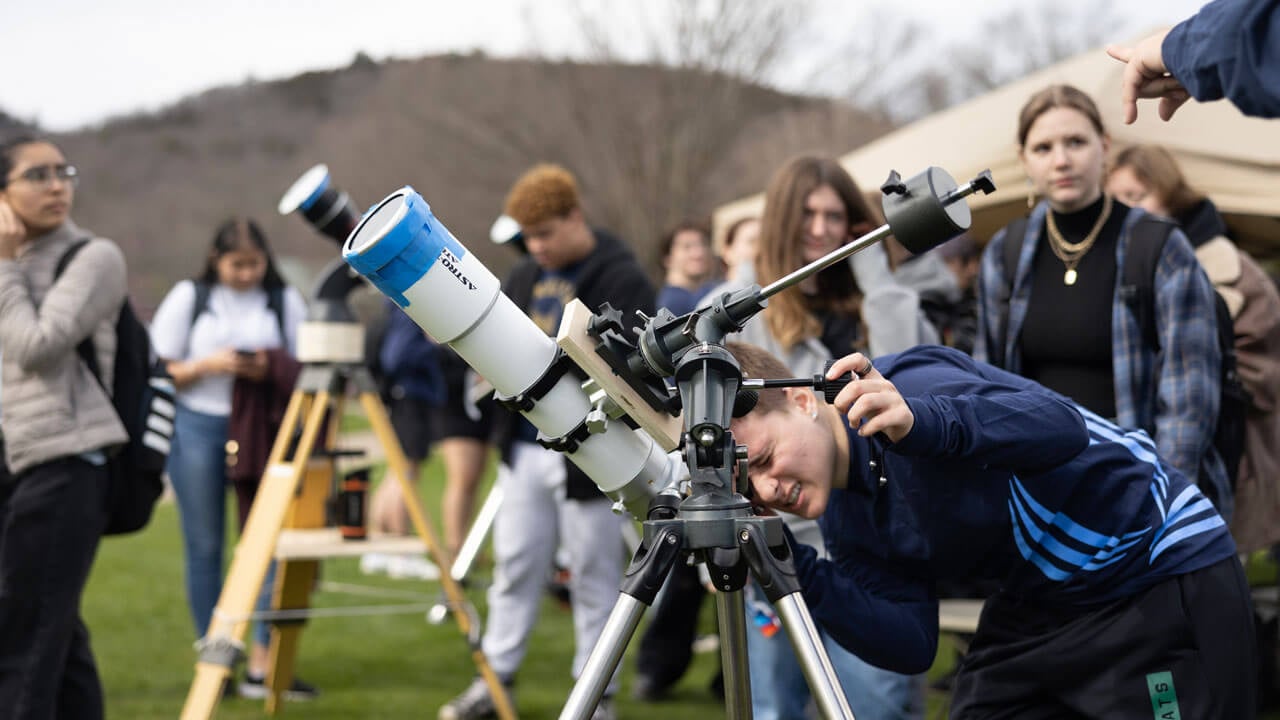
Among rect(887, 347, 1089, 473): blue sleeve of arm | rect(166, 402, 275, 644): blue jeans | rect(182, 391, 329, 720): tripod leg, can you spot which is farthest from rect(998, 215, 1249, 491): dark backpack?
rect(166, 402, 275, 644): blue jeans

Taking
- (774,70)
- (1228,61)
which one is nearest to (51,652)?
(1228,61)

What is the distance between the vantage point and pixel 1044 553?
2002mm

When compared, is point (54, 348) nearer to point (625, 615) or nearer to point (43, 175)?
point (43, 175)

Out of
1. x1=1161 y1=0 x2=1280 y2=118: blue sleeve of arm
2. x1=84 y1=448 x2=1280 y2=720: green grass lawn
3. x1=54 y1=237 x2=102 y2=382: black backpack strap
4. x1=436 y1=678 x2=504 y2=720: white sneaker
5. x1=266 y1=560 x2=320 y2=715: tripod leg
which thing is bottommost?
x1=84 y1=448 x2=1280 y2=720: green grass lawn

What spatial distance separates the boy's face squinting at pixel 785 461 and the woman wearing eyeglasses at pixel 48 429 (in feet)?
6.76

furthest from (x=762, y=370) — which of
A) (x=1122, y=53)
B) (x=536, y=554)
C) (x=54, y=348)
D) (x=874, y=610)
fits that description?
(x=536, y=554)

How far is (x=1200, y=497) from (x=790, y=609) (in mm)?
950

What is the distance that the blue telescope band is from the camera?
1621 mm

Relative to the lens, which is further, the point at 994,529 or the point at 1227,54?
the point at 994,529

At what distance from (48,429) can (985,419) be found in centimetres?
250

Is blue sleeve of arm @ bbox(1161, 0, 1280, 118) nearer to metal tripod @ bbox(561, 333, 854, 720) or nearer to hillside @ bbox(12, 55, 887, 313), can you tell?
metal tripod @ bbox(561, 333, 854, 720)

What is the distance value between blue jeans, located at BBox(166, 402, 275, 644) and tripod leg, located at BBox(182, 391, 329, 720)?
1.09 m

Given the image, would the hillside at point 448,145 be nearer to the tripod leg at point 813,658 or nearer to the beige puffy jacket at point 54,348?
the beige puffy jacket at point 54,348

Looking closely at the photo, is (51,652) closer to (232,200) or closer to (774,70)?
(232,200)
